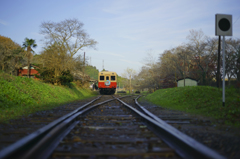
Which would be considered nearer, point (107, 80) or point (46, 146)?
point (46, 146)

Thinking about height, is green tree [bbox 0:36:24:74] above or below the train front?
above

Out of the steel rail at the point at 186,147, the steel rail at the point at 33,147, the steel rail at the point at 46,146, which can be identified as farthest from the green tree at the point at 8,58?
the steel rail at the point at 186,147

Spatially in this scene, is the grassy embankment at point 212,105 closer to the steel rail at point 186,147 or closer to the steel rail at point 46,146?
the steel rail at point 186,147

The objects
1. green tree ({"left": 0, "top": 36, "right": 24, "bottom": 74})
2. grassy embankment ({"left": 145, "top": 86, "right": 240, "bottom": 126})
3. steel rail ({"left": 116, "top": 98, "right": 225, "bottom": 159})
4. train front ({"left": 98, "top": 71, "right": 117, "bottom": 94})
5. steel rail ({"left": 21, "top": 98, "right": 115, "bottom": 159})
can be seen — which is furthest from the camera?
green tree ({"left": 0, "top": 36, "right": 24, "bottom": 74})

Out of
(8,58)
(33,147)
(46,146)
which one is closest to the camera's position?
(33,147)

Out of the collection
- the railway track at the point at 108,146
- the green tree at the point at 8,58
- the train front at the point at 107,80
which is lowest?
the railway track at the point at 108,146

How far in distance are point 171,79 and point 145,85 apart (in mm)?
11418

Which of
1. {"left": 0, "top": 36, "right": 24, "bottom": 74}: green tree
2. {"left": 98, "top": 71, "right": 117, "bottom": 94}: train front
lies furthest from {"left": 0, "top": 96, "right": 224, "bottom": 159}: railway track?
{"left": 0, "top": 36, "right": 24, "bottom": 74}: green tree

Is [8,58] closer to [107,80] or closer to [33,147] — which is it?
[107,80]

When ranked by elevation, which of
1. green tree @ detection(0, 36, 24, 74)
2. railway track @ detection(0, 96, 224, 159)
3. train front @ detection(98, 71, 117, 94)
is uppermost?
green tree @ detection(0, 36, 24, 74)

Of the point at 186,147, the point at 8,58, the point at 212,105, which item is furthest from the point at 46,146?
the point at 8,58

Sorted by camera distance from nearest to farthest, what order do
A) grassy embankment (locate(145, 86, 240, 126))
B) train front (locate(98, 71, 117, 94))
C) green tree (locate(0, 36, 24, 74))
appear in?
grassy embankment (locate(145, 86, 240, 126)), train front (locate(98, 71, 117, 94)), green tree (locate(0, 36, 24, 74))

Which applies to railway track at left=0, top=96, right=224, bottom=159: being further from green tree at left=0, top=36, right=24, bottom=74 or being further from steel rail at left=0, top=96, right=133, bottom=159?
green tree at left=0, top=36, right=24, bottom=74

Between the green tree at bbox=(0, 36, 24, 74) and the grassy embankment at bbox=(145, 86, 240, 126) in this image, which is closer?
the grassy embankment at bbox=(145, 86, 240, 126)
